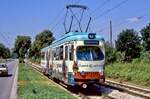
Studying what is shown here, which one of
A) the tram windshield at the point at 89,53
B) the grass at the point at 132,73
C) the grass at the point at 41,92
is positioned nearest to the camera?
the grass at the point at 41,92

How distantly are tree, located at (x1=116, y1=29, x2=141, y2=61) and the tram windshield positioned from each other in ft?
99.1

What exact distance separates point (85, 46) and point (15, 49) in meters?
140

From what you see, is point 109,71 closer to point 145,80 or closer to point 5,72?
point 145,80

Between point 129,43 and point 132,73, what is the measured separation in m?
21.8

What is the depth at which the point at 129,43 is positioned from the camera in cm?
5397

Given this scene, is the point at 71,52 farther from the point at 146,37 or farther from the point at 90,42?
the point at 146,37

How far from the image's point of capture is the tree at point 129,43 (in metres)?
53.2

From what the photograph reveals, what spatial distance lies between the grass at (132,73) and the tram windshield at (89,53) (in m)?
6.26

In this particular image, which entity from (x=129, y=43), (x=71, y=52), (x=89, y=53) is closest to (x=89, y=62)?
(x=89, y=53)

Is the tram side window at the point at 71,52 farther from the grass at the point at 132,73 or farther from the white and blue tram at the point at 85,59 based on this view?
the grass at the point at 132,73

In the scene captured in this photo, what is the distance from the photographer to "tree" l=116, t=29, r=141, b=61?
53250 millimetres

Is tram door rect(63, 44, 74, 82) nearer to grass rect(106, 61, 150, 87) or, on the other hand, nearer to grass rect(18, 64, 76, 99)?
grass rect(18, 64, 76, 99)

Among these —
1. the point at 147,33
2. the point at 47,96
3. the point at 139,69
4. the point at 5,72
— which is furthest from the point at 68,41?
the point at 147,33

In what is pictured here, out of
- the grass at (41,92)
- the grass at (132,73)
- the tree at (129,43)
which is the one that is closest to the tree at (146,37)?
the tree at (129,43)
